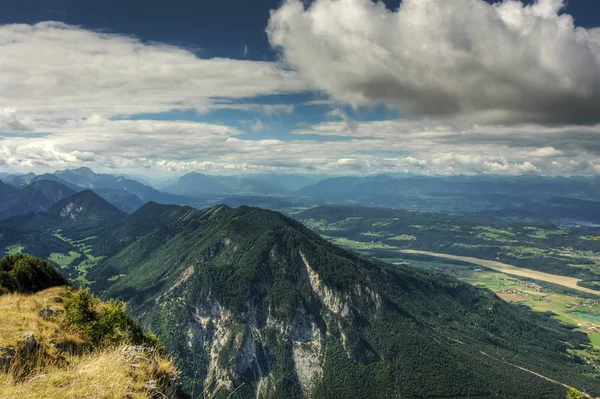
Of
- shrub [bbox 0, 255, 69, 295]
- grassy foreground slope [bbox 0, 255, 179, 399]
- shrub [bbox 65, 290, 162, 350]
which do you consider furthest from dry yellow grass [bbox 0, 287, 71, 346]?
shrub [bbox 0, 255, 69, 295]

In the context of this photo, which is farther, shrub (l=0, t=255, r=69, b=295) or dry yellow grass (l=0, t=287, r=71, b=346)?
shrub (l=0, t=255, r=69, b=295)

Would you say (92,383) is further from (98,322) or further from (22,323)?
Result: (98,322)

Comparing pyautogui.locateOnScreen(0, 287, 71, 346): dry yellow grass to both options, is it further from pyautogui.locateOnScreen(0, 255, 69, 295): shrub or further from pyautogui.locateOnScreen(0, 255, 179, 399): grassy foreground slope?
pyautogui.locateOnScreen(0, 255, 69, 295): shrub

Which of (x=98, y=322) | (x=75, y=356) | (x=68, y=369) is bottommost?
(x=98, y=322)

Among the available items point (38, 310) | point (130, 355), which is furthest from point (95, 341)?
point (130, 355)

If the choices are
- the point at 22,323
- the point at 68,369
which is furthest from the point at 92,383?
the point at 22,323

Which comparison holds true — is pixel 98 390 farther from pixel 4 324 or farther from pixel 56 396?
pixel 4 324

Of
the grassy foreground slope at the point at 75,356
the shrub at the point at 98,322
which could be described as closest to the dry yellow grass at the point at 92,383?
the grassy foreground slope at the point at 75,356

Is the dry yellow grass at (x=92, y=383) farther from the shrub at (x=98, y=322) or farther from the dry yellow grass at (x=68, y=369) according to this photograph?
the shrub at (x=98, y=322)
